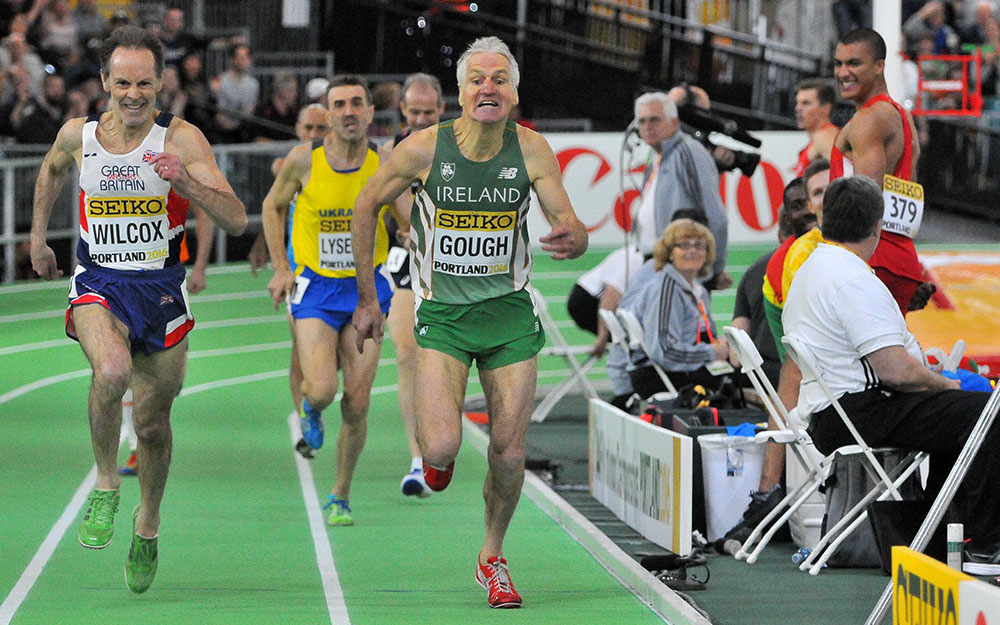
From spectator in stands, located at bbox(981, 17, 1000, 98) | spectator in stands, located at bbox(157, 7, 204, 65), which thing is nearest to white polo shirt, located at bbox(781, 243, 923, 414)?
spectator in stands, located at bbox(157, 7, 204, 65)

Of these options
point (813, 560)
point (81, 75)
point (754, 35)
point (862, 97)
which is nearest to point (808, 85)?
point (862, 97)

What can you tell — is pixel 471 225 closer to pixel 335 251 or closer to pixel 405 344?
pixel 335 251

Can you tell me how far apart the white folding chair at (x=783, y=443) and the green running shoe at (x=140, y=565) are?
2619 mm

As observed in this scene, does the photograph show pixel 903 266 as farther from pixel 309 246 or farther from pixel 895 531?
pixel 309 246

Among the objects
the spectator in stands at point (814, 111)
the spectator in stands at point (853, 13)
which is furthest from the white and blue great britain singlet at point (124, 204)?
the spectator in stands at point (853, 13)

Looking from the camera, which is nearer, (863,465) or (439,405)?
(439,405)

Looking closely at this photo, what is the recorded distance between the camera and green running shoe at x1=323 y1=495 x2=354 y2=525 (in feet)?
29.2

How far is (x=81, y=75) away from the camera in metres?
19.3

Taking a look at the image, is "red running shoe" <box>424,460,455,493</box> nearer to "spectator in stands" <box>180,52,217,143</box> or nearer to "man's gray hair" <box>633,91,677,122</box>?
"man's gray hair" <box>633,91,677,122</box>

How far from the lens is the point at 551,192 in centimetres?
667

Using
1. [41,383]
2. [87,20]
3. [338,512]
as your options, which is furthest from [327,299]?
[87,20]

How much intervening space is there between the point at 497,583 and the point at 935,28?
18.3 metres

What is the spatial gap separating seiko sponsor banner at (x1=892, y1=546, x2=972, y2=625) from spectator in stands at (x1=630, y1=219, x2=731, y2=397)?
5144 millimetres

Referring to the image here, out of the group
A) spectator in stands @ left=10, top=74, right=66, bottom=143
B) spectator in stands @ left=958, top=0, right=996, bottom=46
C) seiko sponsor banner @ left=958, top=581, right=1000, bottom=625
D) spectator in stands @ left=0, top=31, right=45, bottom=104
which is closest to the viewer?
seiko sponsor banner @ left=958, top=581, right=1000, bottom=625
